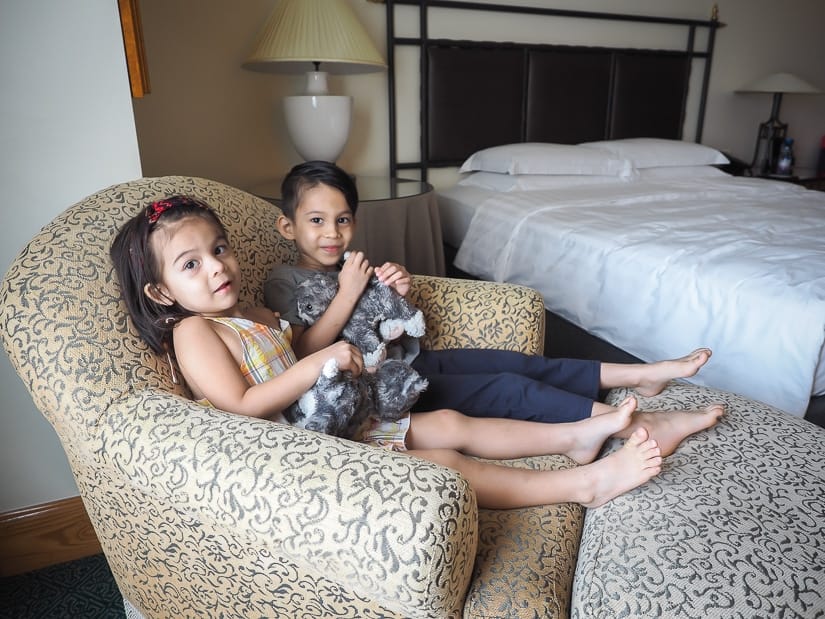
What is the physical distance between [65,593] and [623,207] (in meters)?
2.28

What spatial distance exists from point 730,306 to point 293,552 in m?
1.34

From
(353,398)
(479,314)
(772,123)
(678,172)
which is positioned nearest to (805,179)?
(772,123)

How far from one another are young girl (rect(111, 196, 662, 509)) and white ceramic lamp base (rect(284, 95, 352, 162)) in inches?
53.2

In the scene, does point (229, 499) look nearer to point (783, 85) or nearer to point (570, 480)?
point (570, 480)

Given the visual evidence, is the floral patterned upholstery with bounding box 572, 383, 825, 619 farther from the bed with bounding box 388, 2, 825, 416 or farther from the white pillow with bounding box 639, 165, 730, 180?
the white pillow with bounding box 639, 165, 730, 180

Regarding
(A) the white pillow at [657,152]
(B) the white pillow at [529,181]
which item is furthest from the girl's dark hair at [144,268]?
(A) the white pillow at [657,152]

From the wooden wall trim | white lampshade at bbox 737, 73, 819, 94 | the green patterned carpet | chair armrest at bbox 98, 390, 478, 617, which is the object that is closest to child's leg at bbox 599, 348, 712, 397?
chair armrest at bbox 98, 390, 478, 617

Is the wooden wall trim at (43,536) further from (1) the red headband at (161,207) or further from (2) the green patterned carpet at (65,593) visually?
(1) the red headband at (161,207)

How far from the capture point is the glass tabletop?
2.09 metres

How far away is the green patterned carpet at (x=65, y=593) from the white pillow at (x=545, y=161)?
224 cm

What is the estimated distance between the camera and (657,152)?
3.02 metres

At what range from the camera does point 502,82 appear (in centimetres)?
296

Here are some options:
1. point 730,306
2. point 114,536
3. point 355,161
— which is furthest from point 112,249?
point 355,161

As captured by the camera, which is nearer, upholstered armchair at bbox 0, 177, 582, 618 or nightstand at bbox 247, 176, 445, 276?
upholstered armchair at bbox 0, 177, 582, 618
